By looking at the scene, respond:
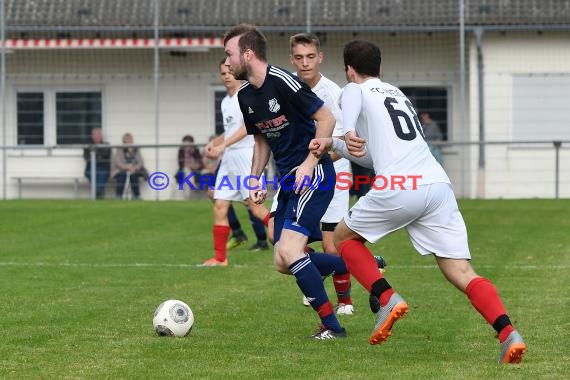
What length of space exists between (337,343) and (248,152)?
626cm

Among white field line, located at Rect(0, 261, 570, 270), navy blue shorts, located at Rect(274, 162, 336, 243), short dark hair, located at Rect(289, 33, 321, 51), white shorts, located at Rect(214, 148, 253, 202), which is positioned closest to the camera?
navy blue shorts, located at Rect(274, 162, 336, 243)

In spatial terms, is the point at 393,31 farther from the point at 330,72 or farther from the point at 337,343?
the point at 337,343

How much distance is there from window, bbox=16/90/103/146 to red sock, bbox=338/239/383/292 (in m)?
20.2

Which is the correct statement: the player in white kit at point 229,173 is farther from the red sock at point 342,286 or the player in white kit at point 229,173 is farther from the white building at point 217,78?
the white building at point 217,78

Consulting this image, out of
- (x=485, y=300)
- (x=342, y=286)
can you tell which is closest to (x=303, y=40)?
(x=342, y=286)

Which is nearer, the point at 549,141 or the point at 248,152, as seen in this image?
the point at 248,152

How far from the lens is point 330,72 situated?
26.4 m

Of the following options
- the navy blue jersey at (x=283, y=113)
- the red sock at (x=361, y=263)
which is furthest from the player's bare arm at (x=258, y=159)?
the red sock at (x=361, y=263)

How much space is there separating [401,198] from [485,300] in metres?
0.74

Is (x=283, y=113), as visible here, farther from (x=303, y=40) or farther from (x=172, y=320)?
(x=303, y=40)

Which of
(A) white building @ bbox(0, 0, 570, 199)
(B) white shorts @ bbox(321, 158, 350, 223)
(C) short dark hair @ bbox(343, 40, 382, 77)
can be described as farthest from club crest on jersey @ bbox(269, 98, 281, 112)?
(A) white building @ bbox(0, 0, 570, 199)

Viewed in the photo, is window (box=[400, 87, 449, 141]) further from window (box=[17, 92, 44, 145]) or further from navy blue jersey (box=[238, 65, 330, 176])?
navy blue jersey (box=[238, 65, 330, 176])

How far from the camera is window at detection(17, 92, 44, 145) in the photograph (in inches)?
1064

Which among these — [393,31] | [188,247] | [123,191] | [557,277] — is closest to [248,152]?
[188,247]
